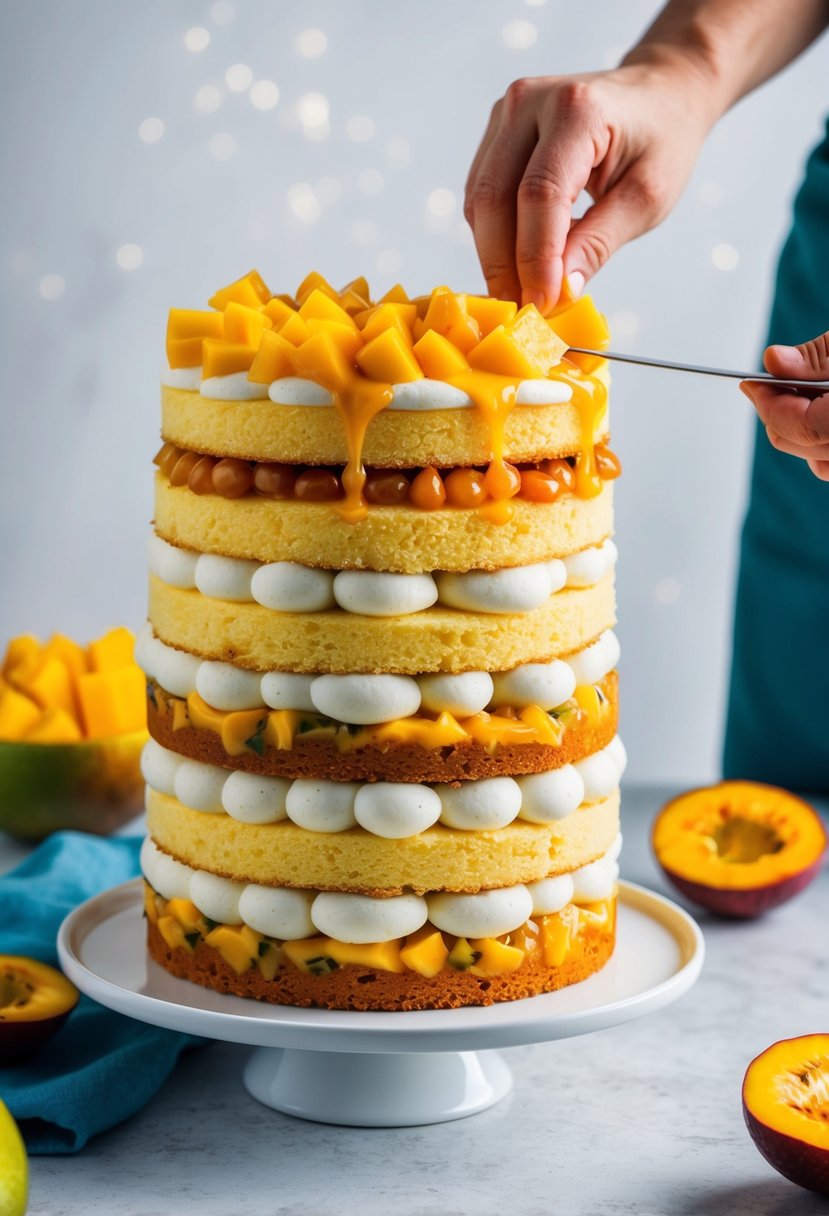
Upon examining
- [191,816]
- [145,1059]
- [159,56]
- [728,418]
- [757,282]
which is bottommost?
[145,1059]

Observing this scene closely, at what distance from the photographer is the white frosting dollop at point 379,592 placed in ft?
5.35

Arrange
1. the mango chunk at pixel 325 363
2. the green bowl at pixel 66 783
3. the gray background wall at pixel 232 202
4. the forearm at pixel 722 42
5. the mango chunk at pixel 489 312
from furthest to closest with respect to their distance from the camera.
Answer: the gray background wall at pixel 232 202
the green bowl at pixel 66 783
the forearm at pixel 722 42
the mango chunk at pixel 489 312
the mango chunk at pixel 325 363

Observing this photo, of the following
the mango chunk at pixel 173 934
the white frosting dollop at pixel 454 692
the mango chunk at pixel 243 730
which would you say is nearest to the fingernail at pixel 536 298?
the white frosting dollop at pixel 454 692

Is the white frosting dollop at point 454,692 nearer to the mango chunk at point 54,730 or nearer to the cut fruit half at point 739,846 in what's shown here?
the cut fruit half at point 739,846

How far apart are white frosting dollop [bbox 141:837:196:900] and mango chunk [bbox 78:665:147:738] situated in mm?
833

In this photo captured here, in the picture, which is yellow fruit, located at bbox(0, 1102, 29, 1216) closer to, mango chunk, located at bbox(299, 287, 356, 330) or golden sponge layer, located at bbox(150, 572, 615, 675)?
golden sponge layer, located at bbox(150, 572, 615, 675)

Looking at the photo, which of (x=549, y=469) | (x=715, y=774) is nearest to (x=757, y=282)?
(x=715, y=774)

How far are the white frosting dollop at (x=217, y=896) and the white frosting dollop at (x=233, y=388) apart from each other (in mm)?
519

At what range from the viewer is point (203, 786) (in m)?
1.76

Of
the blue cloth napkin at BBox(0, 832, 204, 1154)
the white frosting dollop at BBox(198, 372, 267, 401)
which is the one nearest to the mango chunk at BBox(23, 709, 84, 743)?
the blue cloth napkin at BBox(0, 832, 204, 1154)

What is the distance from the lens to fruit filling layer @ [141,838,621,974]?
5.57 feet

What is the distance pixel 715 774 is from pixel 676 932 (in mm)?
2096

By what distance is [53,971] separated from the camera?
1.99 metres

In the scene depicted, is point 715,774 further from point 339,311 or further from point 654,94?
point 339,311
